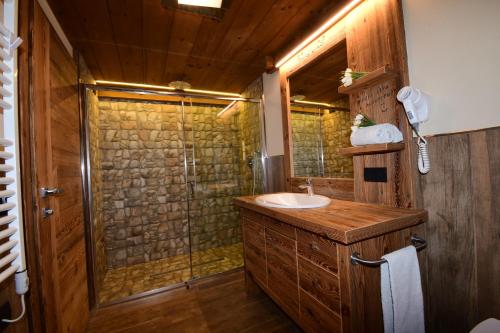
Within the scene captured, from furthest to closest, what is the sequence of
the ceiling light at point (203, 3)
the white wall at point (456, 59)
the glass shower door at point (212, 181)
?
the glass shower door at point (212, 181)
the ceiling light at point (203, 3)
the white wall at point (456, 59)

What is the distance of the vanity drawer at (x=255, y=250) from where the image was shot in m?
1.68

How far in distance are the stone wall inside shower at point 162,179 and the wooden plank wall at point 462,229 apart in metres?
2.35

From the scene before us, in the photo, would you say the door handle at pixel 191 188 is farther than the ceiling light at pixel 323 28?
Yes

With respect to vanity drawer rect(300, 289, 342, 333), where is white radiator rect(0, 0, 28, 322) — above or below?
above

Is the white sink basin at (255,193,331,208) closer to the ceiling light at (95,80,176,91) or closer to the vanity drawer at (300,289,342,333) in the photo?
the vanity drawer at (300,289,342,333)

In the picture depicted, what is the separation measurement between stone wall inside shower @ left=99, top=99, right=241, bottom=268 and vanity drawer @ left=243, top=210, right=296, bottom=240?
1325 mm

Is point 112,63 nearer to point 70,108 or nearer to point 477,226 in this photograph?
point 70,108

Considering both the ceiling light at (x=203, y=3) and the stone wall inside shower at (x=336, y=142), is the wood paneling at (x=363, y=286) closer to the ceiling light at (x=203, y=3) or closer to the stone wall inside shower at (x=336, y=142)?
the stone wall inside shower at (x=336, y=142)

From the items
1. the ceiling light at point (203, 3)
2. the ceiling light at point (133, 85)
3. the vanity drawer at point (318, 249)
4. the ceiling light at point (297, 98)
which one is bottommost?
the vanity drawer at point (318, 249)

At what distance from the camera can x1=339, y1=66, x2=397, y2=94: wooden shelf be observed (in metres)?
1.20

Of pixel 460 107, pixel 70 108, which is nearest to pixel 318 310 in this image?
pixel 460 107

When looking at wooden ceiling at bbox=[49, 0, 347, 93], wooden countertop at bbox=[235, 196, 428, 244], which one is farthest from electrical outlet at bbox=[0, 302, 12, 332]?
wooden ceiling at bbox=[49, 0, 347, 93]

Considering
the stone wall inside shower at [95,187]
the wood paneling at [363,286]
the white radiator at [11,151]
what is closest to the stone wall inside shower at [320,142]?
the wood paneling at [363,286]

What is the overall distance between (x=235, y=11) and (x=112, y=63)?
1.47 meters
